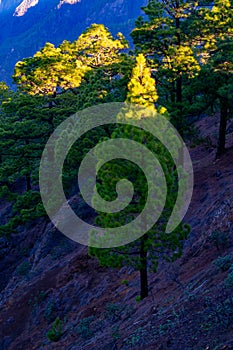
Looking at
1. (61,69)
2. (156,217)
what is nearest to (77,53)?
(61,69)

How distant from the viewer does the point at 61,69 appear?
86.5 feet

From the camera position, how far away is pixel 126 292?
17297mm

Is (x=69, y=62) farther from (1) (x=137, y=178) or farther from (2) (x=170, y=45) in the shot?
(1) (x=137, y=178)

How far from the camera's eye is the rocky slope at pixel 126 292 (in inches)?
409

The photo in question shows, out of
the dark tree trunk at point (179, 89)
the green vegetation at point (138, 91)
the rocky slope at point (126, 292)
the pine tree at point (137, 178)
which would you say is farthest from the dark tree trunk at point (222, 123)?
the pine tree at point (137, 178)

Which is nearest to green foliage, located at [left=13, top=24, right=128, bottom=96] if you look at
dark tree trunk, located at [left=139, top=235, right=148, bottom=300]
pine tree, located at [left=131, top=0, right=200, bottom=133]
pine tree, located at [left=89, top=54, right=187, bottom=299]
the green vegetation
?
the green vegetation

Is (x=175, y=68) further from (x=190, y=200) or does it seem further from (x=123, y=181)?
(x=123, y=181)

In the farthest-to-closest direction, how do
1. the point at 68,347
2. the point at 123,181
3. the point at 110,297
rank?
1. the point at 110,297
2. the point at 68,347
3. the point at 123,181

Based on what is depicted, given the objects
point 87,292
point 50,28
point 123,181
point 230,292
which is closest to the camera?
point 230,292

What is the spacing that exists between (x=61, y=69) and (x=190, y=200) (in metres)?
11.3

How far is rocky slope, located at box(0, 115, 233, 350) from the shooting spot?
1040 cm

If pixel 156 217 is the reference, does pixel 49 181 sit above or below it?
above

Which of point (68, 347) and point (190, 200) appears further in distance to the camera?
point (190, 200)

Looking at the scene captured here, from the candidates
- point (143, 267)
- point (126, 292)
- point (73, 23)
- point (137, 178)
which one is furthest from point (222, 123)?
point (73, 23)
